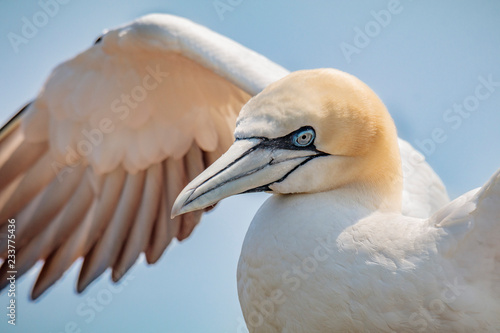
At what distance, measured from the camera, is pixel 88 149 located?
5.56 meters

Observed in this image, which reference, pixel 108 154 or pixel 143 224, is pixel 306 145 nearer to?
pixel 108 154

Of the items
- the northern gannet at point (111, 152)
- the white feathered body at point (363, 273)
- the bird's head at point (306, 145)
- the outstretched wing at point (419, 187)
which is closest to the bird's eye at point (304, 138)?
the bird's head at point (306, 145)

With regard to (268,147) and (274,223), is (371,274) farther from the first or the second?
(268,147)

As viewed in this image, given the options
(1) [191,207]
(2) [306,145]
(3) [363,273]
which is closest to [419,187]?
(2) [306,145]

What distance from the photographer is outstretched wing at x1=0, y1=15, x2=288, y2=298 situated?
17.0ft

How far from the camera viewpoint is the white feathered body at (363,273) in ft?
8.70

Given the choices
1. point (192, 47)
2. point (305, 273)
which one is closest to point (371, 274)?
point (305, 273)

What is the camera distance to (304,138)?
2.92 metres

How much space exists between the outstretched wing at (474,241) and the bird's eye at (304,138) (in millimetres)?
623

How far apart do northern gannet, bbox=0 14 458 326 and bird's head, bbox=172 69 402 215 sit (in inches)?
72.2

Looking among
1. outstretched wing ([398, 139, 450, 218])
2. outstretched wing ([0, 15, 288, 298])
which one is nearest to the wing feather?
outstretched wing ([0, 15, 288, 298])

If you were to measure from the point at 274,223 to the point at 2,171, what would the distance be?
3.38 metres

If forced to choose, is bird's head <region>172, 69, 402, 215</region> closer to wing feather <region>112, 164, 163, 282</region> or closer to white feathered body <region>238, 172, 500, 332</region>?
white feathered body <region>238, 172, 500, 332</region>

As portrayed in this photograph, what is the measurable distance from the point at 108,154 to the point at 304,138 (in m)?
2.99
